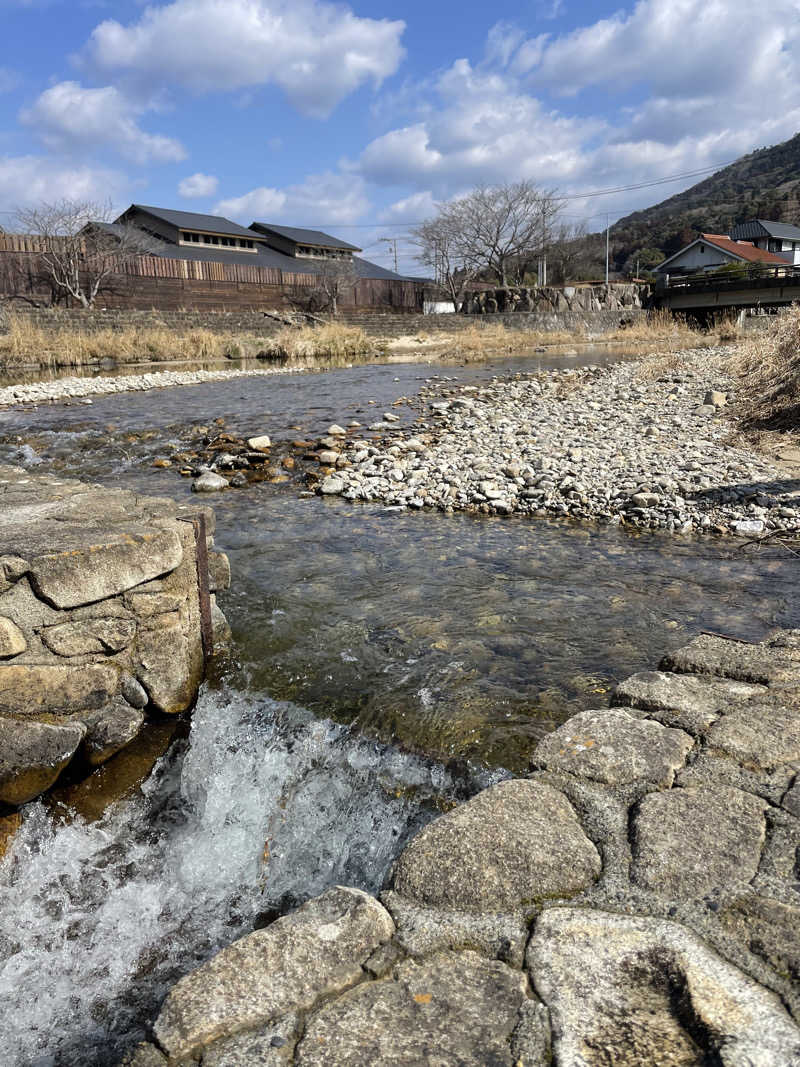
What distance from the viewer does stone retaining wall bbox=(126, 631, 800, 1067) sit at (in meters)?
1.22

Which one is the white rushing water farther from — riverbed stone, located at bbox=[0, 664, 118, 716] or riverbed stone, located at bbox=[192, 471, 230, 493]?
riverbed stone, located at bbox=[192, 471, 230, 493]

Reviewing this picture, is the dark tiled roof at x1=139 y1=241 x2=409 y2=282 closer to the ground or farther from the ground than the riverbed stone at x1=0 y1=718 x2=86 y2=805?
farther from the ground

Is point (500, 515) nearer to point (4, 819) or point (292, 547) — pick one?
point (292, 547)

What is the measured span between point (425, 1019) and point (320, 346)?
26122mm

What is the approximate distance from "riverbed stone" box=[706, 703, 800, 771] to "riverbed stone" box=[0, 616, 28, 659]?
245 centimetres

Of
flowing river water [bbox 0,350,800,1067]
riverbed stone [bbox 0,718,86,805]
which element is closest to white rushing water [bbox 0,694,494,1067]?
flowing river water [bbox 0,350,800,1067]

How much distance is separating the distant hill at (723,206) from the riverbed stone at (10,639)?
8831cm

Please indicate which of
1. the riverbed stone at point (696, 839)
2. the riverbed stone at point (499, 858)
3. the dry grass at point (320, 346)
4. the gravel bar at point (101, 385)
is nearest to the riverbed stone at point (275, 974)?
the riverbed stone at point (499, 858)

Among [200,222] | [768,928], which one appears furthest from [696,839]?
[200,222]

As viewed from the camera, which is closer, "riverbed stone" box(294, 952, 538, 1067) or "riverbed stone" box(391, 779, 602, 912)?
"riverbed stone" box(294, 952, 538, 1067)

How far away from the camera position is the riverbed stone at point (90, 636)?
8.73 feet

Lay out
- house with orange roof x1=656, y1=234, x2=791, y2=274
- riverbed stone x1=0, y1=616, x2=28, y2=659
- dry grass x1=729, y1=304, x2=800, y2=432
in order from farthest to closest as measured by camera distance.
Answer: house with orange roof x1=656, y1=234, x2=791, y2=274 < dry grass x1=729, y1=304, x2=800, y2=432 < riverbed stone x1=0, y1=616, x2=28, y2=659

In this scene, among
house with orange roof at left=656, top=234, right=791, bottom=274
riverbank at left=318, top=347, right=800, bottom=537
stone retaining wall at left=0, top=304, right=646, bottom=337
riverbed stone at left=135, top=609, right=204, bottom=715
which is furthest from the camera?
house with orange roof at left=656, top=234, right=791, bottom=274

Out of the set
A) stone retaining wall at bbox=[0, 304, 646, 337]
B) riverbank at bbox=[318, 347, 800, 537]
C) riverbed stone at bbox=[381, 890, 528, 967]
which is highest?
stone retaining wall at bbox=[0, 304, 646, 337]
